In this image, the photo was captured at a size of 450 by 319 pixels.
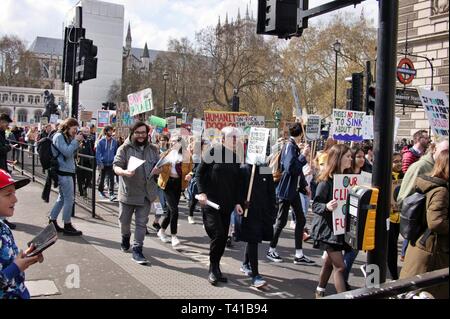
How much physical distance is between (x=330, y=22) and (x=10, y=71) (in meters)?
76.5

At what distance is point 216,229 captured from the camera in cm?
567

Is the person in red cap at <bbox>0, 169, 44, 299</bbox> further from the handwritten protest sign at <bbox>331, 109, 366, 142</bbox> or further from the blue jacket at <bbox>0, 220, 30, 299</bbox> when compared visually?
the handwritten protest sign at <bbox>331, 109, 366, 142</bbox>

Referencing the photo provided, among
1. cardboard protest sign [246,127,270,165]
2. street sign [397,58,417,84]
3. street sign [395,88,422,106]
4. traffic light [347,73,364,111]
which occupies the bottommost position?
cardboard protest sign [246,127,270,165]

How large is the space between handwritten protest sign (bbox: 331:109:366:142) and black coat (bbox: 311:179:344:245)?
5.51 meters

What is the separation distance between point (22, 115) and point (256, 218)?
123m

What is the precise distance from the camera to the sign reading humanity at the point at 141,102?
1097 cm

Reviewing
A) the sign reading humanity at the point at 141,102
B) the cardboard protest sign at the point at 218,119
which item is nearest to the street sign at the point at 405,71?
the cardboard protest sign at the point at 218,119

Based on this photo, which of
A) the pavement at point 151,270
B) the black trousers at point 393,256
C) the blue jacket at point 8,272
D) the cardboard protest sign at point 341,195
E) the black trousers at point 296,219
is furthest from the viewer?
the black trousers at point 296,219

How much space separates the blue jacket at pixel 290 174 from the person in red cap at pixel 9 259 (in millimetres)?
4607

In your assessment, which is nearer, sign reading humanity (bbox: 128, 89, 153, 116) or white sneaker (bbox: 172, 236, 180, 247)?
white sneaker (bbox: 172, 236, 180, 247)

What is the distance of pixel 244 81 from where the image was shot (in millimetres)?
52094

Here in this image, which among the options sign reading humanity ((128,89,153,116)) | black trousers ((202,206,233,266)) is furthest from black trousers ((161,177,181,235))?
sign reading humanity ((128,89,153,116))

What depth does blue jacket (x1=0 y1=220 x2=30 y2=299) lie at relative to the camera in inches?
108

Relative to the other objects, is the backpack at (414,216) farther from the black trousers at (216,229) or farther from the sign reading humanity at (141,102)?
the sign reading humanity at (141,102)
